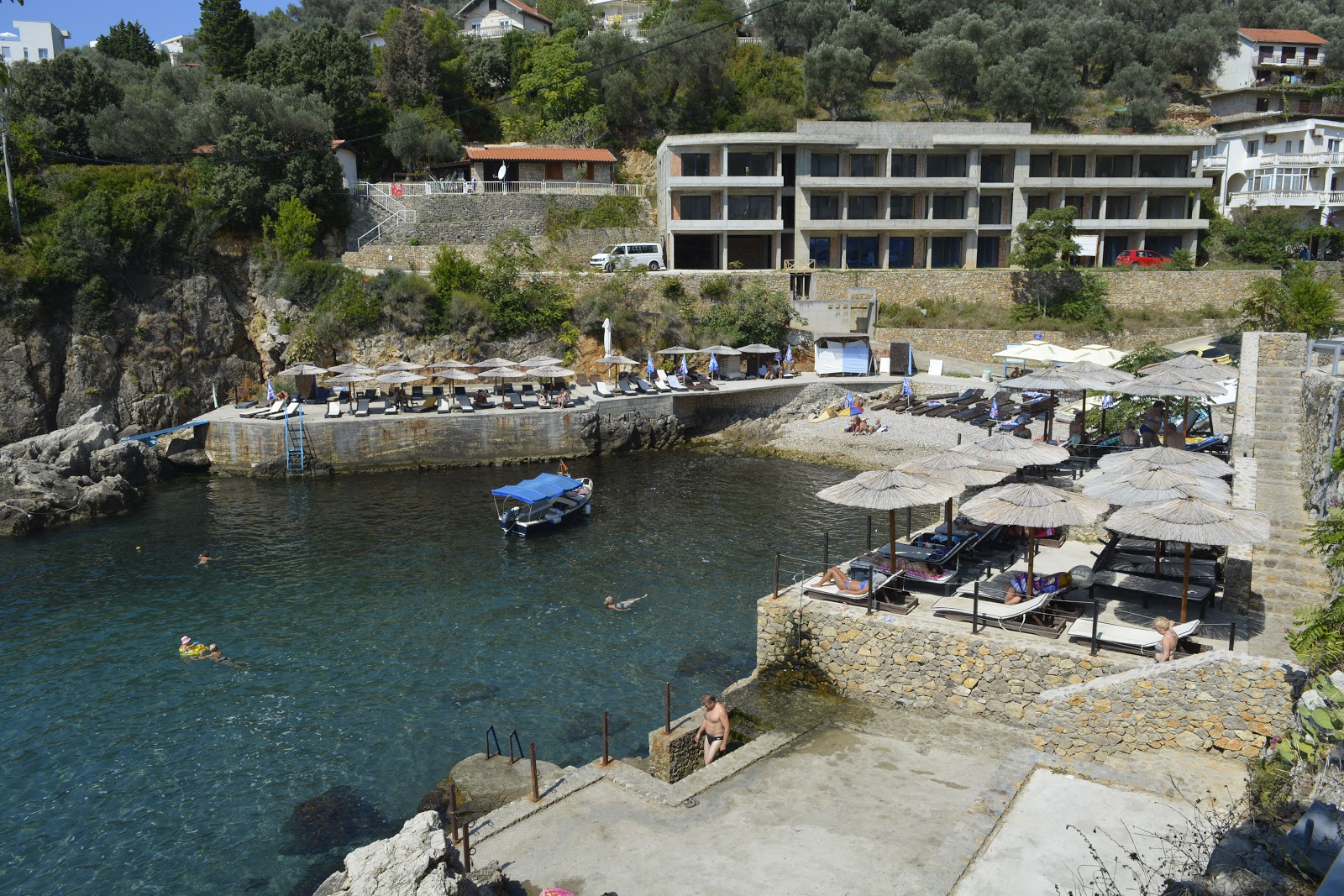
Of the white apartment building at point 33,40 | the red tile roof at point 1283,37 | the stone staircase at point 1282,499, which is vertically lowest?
the stone staircase at point 1282,499

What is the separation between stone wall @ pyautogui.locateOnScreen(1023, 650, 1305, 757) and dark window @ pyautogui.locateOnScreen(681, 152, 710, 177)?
131 feet

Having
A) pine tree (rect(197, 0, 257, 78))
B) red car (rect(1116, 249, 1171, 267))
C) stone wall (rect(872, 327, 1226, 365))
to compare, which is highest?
pine tree (rect(197, 0, 257, 78))

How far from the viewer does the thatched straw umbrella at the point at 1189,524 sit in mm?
12312

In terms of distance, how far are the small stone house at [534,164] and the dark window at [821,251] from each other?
1283 centimetres

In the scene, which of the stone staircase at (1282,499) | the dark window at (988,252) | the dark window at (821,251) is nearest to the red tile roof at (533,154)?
the dark window at (821,251)

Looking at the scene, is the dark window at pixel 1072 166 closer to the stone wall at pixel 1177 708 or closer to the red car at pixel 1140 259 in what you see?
the red car at pixel 1140 259

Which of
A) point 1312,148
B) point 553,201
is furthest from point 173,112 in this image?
point 1312,148

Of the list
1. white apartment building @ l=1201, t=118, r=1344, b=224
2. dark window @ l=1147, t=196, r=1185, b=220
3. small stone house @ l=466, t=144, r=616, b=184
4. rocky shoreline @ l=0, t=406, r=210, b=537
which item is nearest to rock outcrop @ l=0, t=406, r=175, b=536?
rocky shoreline @ l=0, t=406, r=210, b=537

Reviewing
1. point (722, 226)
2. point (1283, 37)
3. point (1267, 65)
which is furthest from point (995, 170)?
point (1283, 37)

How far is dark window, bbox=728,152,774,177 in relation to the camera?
48281 millimetres

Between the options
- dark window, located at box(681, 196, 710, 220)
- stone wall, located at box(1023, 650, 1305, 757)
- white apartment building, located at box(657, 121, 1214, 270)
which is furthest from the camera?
dark window, located at box(681, 196, 710, 220)

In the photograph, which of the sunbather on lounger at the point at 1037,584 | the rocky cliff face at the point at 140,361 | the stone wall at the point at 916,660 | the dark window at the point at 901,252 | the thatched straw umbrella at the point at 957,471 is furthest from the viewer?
the dark window at the point at 901,252

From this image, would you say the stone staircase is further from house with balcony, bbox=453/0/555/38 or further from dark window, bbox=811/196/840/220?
house with balcony, bbox=453/0/555/38

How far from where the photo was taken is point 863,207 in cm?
4994
